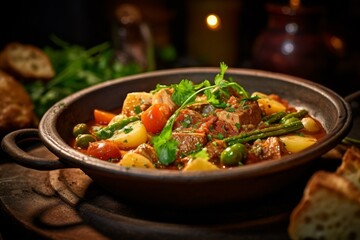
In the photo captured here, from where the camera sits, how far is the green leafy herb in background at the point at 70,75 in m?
5.55

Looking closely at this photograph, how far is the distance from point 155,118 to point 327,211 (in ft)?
4.99

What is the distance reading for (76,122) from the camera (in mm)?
4184

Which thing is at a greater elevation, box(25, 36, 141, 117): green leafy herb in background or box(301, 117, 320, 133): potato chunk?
box(301, 117, 320, 133): potato chunk

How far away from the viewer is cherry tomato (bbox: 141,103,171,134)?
3625mm

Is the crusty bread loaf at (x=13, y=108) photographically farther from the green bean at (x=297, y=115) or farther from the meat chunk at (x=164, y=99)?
the green bean at (x=297, y=115)

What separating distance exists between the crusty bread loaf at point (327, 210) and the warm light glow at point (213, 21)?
4.67m

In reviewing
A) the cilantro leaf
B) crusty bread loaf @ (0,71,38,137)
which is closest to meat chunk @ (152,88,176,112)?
the cilantro leaf

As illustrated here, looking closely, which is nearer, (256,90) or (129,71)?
(256,90)

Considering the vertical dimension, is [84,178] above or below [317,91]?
below

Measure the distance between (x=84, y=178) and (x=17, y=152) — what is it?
2.02 ft

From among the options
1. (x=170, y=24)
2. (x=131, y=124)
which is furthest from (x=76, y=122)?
(x=170, y=24)

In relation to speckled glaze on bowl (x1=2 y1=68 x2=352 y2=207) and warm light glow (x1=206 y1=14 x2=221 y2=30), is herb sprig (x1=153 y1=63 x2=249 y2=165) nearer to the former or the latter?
speckled glaze on bowl (x1=2 y1=68 x2=352 y2=207)

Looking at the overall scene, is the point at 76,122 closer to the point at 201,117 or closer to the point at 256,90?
the point at 201,117

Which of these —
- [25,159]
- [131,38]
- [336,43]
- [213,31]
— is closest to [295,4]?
[336,43]
